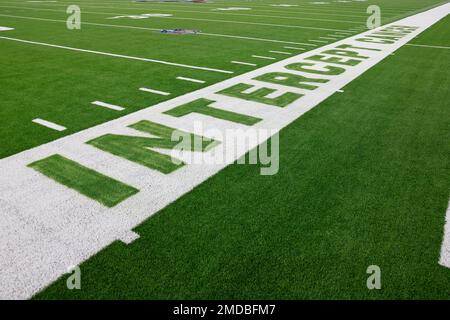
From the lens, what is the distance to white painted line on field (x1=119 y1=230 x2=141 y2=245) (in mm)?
3261

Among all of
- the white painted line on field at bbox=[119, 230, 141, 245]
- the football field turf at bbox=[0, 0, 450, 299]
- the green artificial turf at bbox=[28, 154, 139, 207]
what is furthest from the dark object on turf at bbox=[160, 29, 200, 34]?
the white painted line on field at bbox=[119, 230, 141, 245]

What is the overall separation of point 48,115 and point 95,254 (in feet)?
12.1

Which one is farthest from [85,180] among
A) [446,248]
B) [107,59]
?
[107,59]

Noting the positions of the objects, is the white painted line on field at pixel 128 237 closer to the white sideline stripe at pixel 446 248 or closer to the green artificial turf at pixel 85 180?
the green artificial turf at pixel 85 180

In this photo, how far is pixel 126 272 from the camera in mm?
2930

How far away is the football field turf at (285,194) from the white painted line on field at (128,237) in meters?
0.05

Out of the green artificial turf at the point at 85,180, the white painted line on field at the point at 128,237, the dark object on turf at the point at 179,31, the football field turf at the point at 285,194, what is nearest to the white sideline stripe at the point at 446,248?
the football field turf at the point at 285,194

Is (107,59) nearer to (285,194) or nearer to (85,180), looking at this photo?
(85,180)

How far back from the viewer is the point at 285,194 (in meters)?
4.03

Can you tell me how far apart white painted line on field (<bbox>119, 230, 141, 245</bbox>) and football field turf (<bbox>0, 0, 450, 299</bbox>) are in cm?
5

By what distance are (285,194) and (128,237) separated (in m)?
1.75

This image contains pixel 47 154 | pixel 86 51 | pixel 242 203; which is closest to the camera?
pixel 242 203
